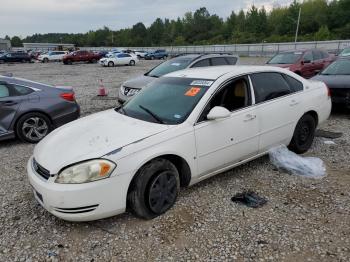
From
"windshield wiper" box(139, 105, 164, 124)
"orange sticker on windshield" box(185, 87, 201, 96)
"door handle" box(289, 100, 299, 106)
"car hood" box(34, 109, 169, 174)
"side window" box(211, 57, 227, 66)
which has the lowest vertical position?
"car hood" box(34, 109, 169, 174)

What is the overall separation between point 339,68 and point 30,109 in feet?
25.1

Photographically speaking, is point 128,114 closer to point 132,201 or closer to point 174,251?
point 132,201

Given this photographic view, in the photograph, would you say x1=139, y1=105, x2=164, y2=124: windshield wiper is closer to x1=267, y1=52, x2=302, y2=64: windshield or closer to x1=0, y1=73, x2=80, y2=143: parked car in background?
x1=0, y1=73, x2=80, y2=143: parked car in background

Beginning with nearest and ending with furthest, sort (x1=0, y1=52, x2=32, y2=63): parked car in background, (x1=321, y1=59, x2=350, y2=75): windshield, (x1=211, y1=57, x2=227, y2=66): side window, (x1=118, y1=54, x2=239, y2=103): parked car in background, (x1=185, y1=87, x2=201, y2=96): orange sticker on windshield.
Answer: (x1=185, y1=87, x2=201, y2=96): orange sticker on windshield
(x1=321, y1=59, x2=350, y2=75): windshield
(x1=118, y1=54, x2=239, y2=103): parked car in background
(x1=211, y1=57, x2=227, y2=66): side window
(x1=0, y1=52, x2=32, y2=63): parked car in background

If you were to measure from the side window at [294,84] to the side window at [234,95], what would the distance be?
966 millimetres

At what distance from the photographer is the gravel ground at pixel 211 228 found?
2.98 meters

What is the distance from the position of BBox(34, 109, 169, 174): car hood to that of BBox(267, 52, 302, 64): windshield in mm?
9888

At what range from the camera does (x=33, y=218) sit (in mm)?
3619

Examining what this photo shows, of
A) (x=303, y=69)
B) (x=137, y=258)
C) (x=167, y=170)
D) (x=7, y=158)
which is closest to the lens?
(x=137, y=258)

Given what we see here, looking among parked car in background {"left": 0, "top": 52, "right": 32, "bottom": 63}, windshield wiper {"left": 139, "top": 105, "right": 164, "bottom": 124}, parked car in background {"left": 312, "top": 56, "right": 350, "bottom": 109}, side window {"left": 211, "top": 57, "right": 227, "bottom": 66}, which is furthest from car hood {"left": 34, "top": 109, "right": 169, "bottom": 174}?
parked car in background {"left": 0, "top": 52, "right": 32, "bottom": 63}

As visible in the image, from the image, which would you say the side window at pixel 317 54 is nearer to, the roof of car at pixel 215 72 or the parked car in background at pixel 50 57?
the roof of car at pixel 215 72

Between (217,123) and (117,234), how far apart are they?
170cm

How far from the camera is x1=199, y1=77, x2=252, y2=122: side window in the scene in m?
4.08

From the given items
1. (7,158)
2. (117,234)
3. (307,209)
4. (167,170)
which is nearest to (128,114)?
(167,170)
